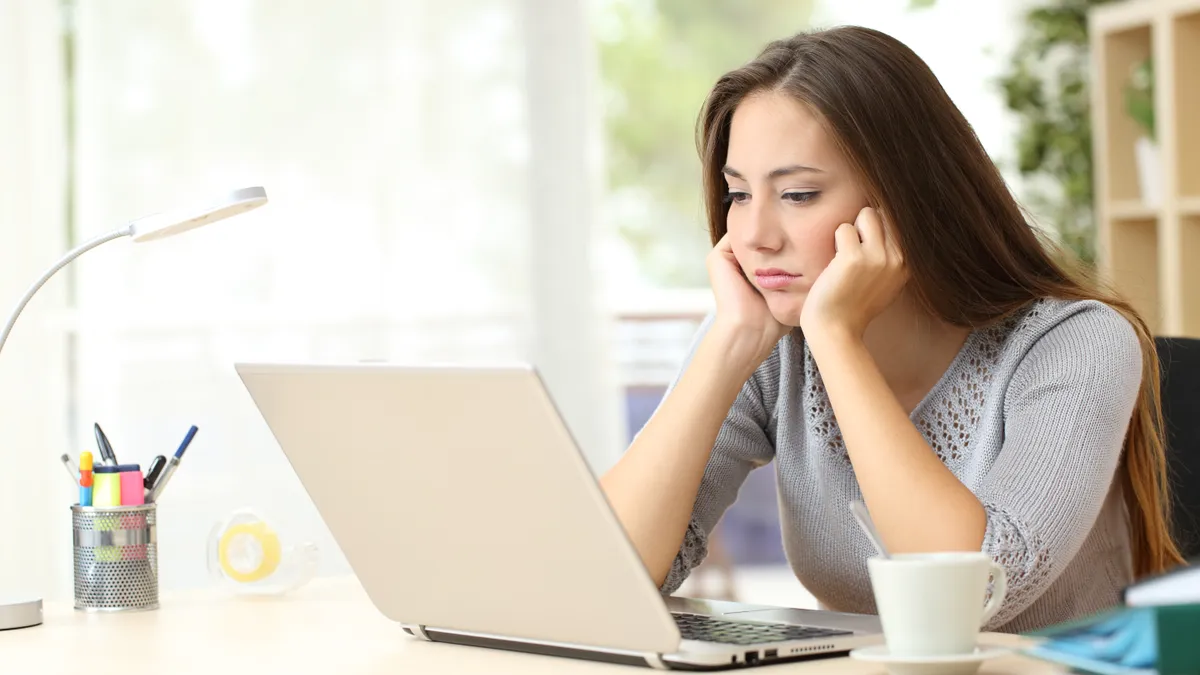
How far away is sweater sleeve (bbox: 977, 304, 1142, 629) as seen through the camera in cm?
128

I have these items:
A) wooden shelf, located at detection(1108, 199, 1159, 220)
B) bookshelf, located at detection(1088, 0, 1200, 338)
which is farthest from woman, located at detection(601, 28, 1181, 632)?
wooden shelf, located at detection(1108, 199, 1159, 220)

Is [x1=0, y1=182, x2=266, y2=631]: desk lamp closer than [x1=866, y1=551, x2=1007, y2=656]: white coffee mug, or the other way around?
[x1=866, y1=551, x2=1007, y2=656]: white coffee mug

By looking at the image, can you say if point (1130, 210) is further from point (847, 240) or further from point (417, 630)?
point (417, 630)

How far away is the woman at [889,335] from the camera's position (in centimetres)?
139

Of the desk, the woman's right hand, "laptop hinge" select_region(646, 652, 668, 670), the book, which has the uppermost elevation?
the woman's right hand

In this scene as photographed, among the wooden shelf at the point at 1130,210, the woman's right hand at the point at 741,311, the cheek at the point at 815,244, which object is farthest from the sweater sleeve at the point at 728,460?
the wooden shelf at the point at 1130,210

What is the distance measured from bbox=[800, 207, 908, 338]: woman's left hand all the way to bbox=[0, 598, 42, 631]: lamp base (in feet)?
Result: 2.66

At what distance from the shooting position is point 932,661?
92cm

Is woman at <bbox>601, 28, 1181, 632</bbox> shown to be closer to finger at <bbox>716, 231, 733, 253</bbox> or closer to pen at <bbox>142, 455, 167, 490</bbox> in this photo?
finger at <bbox>716, 231, 733, 253</bbox>

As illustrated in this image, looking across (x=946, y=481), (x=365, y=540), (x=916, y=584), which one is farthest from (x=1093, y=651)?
(x=365, y=540)

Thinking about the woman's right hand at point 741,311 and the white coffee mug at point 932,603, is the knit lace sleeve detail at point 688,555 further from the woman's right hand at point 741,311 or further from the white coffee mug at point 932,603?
the white coffee mug at point 932,603

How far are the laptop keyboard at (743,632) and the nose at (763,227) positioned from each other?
482mm

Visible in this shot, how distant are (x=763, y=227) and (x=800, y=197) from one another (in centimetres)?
5

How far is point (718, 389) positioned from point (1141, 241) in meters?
2.46
